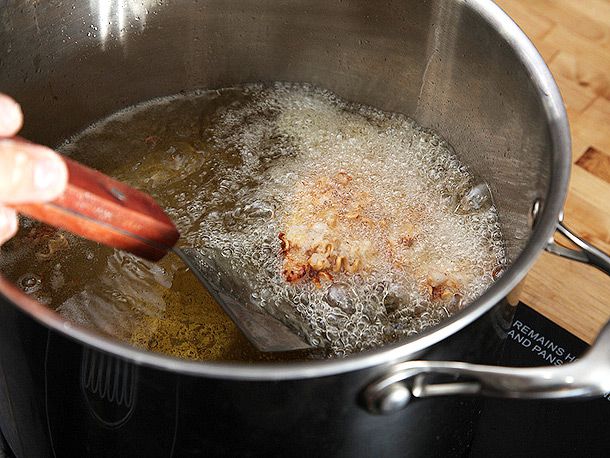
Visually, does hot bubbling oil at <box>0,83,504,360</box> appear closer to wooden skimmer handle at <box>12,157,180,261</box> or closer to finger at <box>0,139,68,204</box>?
wooden skimmer handle at <box>12,157,180,261</box>

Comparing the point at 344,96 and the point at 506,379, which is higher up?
the point at 506,379

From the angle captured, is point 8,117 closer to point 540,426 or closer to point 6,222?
point 6,222

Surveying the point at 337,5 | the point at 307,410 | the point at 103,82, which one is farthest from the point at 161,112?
the point at 307,410

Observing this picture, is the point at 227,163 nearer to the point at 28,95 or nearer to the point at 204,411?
the point at 28,95

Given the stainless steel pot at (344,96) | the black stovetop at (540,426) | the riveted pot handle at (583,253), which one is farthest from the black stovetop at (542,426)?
the riveted pot handle at (583,253)

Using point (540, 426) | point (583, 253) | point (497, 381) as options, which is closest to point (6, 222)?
point (497, 381)
